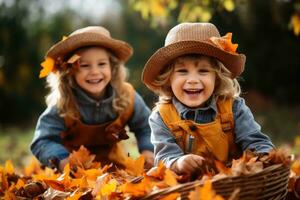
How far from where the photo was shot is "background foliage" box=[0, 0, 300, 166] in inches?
431

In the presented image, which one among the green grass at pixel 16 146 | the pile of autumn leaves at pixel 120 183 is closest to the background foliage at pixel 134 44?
the green grass at pixel 16 146

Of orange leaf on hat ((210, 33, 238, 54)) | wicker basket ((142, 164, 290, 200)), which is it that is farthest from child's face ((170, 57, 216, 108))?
wicker basket ((142, 164, 290, 200))

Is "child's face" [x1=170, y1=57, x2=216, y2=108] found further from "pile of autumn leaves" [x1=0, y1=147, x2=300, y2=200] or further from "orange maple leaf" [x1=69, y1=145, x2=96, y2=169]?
"orange maple leaf" [x1=69, y1=145, x2=96, y2=169]

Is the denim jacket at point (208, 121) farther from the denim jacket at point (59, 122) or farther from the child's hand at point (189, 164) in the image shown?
the denim jacket at point (59, 122)

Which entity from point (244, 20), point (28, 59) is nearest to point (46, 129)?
point (244, 20)

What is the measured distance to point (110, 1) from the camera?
14.3 metres

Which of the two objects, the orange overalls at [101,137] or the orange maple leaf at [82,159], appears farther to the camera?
the orange overalls at [101,137]

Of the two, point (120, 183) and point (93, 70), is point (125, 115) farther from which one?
point (120, 183)

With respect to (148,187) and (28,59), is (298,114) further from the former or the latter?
(148,187)

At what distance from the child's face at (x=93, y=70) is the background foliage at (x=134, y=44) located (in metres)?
5.68

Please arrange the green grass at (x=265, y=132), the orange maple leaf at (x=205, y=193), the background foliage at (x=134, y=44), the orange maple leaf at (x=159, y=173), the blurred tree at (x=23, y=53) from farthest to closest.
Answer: the blurred tree at (x=23, y=53) < the background foliage at (x=134, y=44) < the green grass at (x=265, y=132) < the orange maple leaf at (x=159, y=173) < the orange maple leaf at (x=205, y=193)

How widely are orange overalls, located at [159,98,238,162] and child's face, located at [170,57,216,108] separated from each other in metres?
0.12

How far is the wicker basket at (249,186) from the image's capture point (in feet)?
7.72

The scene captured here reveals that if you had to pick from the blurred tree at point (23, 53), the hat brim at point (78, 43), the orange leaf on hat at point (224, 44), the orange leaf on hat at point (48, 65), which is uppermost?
the blurred tree at point (23, 53)
